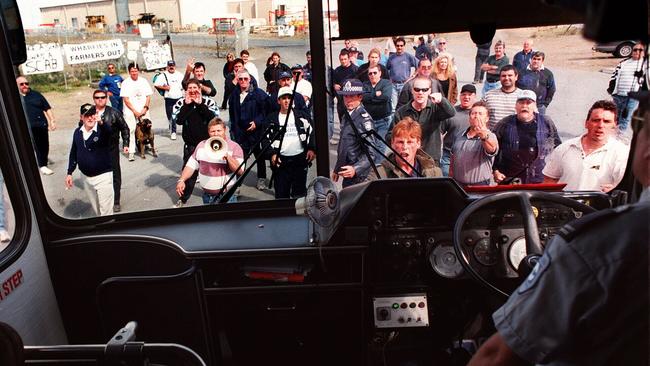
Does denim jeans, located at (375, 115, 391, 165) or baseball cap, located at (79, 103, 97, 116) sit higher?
baseball cap, located at (79, 103, 97, 116)

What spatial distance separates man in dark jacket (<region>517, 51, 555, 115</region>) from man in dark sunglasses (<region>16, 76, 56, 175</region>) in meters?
2.51

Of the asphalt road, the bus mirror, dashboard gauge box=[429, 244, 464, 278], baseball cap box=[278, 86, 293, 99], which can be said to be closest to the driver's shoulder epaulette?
dashboard gauge box=[429, 244, 464, 278]

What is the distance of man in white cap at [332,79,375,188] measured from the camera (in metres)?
2.77

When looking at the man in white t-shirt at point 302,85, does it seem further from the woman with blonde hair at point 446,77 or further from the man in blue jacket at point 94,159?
the man in blue jacket at point 94,159

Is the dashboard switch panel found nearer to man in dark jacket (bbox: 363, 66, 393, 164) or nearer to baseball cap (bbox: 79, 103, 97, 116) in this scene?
man in dark jacket (bbox: 363, 66, 393, 164)

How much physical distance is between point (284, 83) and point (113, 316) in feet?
5.39

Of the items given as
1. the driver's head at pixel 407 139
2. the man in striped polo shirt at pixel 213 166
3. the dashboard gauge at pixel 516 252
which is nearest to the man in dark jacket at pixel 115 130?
the man in striped polo shirt at pixel 213 166

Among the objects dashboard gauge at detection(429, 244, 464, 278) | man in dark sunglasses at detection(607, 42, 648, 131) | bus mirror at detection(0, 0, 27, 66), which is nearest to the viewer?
bus mirror at detection(0, 0, 27, 66)

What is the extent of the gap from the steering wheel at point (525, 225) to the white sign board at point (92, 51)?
1897mm

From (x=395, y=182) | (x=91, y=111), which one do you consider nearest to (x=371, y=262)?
(x=395, y=182)

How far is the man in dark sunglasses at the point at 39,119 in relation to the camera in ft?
8.29

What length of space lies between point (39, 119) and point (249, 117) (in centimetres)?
109

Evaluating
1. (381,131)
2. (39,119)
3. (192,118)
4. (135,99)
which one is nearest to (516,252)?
(381,131)

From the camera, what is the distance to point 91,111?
278cm
